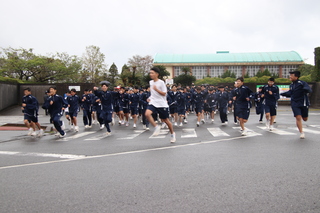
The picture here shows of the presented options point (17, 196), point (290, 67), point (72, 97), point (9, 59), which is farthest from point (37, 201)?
point (290, 67)

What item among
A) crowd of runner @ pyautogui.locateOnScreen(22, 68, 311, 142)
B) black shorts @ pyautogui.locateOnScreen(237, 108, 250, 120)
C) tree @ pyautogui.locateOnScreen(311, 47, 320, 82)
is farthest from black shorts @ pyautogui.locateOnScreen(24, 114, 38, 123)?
tree @ pyautogui.locateOnScreen(311, 47, 320, 82)

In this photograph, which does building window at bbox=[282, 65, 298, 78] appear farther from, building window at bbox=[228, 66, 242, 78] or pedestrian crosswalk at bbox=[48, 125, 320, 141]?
pedestrian crosswalk at bbox=[48, 125, 320, 141]

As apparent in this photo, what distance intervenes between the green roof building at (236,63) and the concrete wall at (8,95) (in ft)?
155

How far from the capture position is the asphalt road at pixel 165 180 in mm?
3307

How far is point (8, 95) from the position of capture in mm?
28375

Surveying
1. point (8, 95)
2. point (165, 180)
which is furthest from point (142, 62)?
point (165, 180)

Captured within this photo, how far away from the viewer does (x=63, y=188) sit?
3.99 m

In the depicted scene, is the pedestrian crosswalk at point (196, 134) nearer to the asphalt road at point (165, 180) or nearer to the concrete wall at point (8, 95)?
the asphalt road at point (165, 180)

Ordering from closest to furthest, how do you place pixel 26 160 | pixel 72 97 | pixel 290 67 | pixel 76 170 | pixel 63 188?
pixel 63 188 < pixel 76 170 < pixel 26 160 < pixel 72 97 < pixel 290 67

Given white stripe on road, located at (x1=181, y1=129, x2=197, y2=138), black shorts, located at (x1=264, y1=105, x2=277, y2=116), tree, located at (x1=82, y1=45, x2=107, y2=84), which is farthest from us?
tree, located at (x1=82, y1=45, x2=107, y2=84)

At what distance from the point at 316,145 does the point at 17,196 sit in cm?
672

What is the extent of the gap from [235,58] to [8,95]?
61.5 meters

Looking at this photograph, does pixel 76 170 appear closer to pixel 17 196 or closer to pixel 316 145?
pixel 17 196

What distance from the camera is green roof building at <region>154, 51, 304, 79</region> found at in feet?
245
